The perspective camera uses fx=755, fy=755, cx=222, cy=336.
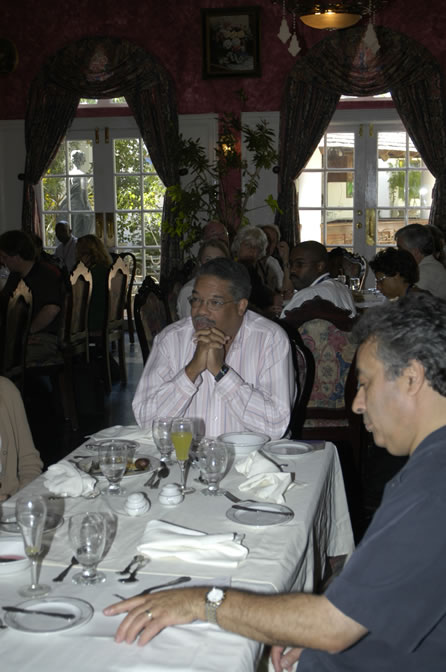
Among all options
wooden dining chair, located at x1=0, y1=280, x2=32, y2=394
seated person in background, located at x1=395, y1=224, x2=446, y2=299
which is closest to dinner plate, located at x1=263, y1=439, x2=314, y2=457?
wooden dining chair, located at x1=0, y1=280, x2=32, y2=394

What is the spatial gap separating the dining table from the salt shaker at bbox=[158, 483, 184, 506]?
0.02 meters

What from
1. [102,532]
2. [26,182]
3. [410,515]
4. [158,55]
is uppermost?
[158,55]

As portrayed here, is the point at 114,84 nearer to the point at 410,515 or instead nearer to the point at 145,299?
the point at 145,299

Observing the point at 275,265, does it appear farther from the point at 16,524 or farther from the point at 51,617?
the point at 51,617

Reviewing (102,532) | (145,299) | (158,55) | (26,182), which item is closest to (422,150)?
(158,55)

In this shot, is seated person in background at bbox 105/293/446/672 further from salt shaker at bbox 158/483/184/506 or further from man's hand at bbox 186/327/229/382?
man's hand at bbox 186/327/229/382

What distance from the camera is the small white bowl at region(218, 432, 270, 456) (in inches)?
93.4

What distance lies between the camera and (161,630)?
52.6 inches

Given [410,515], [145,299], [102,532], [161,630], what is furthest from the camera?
[145,299]

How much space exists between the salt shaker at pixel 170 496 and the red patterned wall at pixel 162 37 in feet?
26.1

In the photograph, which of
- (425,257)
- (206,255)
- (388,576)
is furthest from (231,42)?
(388,576)

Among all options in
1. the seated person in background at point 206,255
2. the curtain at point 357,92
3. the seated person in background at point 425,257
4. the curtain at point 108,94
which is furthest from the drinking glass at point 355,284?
the curtain at point 108,94

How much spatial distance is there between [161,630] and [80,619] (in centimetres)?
15

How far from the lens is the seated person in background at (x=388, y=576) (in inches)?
47.1
